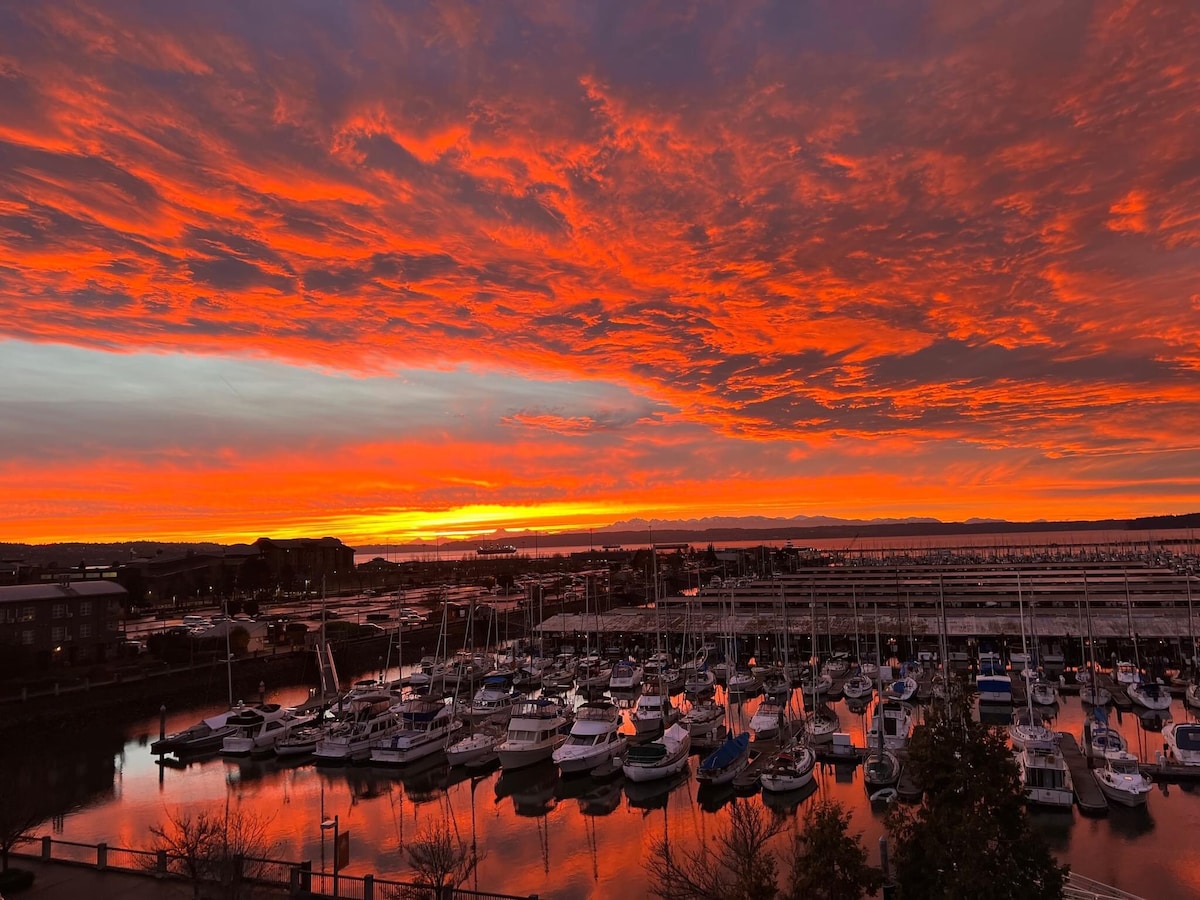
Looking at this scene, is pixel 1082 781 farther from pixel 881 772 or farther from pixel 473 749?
pixel 473 749

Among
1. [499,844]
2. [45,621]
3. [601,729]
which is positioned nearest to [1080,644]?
[601,729]

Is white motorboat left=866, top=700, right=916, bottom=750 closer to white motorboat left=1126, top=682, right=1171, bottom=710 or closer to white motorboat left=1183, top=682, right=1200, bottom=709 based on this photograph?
white motorboat left=1126, top=682, right=1171, bottom=710

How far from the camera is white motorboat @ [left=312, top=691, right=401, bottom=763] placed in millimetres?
49750

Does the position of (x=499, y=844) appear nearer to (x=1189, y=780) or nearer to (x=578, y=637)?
(x=1189, y=780)

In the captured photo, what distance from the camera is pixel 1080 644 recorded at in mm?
79562

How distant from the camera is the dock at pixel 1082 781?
3581 centimetres

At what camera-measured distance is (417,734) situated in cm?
5038

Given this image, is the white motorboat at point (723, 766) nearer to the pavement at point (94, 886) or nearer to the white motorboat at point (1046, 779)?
the white motorboat at point (1046, 779)

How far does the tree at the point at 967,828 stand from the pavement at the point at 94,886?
19274 mm

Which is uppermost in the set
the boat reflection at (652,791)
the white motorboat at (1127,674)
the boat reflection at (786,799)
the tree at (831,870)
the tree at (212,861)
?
the tree at (831,870)

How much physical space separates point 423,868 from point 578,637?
8148 centimetres

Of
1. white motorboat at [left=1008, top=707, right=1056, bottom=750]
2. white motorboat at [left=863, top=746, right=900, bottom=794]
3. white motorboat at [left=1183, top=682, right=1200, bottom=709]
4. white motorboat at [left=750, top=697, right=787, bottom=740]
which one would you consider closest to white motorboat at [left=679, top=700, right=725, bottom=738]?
white motorboat at [left=750, top=697, right=787, bottom=740]

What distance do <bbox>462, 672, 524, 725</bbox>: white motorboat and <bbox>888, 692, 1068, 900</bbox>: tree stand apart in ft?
146

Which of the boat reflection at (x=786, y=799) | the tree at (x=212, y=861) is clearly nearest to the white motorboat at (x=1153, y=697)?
the boat reflection at (x=786, y=799)
